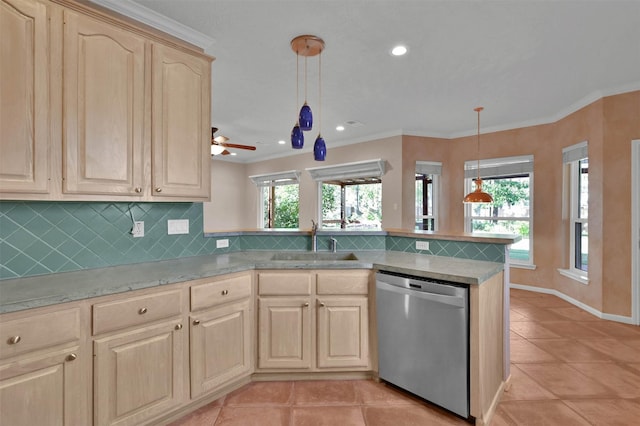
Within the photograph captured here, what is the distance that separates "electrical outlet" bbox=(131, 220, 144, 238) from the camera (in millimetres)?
2203

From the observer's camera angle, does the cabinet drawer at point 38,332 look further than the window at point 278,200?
No

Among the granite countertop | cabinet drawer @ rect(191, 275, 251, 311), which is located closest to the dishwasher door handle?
the granite countertop

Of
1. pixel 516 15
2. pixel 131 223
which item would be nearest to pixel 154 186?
pixel 131 223

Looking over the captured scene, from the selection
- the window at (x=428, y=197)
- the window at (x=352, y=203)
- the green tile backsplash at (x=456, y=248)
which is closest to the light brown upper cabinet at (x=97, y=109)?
the green tile backsplash at (x=456, y=248)

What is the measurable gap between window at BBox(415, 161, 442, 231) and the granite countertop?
3.23 metres

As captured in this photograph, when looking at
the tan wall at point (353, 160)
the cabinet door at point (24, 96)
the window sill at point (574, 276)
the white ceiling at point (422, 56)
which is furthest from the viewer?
the tan wall at point (353, 160)

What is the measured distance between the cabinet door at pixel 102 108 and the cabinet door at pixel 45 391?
85cm

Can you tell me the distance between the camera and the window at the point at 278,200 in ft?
24.9

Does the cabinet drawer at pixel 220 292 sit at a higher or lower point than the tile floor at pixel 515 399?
higher

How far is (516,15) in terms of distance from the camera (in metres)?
2.21

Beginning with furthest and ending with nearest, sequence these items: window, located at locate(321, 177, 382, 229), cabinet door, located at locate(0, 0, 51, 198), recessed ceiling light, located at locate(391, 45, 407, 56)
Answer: window, located at locate(321, 177, 382, 229)
recessed ceiling light, located at locate(391, 45, 407, 56)
cabinet door, located at locate(0, 0, 51, 198)

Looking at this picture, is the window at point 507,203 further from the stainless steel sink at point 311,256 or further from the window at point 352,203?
the stainless steel sink at point 311,256

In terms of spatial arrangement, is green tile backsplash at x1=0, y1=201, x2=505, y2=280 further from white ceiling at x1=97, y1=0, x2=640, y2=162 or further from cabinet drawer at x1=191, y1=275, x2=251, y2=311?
white ceiling at x1=97, y1=0, x2=640, y2=162

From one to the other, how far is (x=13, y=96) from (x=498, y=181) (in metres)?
5.90
